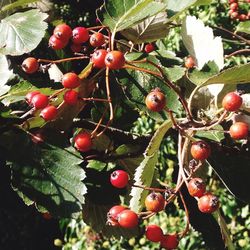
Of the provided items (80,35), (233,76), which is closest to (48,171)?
(80,35)

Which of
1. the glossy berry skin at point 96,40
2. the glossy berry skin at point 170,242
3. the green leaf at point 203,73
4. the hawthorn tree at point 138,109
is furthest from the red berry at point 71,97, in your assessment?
the glossy berry skin at point 170,242

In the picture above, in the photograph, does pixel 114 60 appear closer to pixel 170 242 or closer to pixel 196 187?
pixel 196 187

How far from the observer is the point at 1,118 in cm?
96

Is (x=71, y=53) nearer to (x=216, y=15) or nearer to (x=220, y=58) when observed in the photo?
(x=220, y=58)

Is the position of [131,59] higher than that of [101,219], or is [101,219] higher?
[131,59]

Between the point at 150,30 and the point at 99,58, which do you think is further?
the point at 150,30

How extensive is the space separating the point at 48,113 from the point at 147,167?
213 millimetres

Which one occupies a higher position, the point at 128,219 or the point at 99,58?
the point at 99,58

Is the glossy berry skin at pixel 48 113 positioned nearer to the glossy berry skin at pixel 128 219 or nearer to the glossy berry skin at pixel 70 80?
the glossy berry skin at pixel 70 80

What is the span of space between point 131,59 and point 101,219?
1.30ft

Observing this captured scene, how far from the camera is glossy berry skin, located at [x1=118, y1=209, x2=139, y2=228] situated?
87 centimetres

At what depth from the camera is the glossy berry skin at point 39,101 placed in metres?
0.92

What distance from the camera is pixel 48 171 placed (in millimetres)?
933

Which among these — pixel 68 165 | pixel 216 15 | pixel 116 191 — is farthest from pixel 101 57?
pixel 216 15
